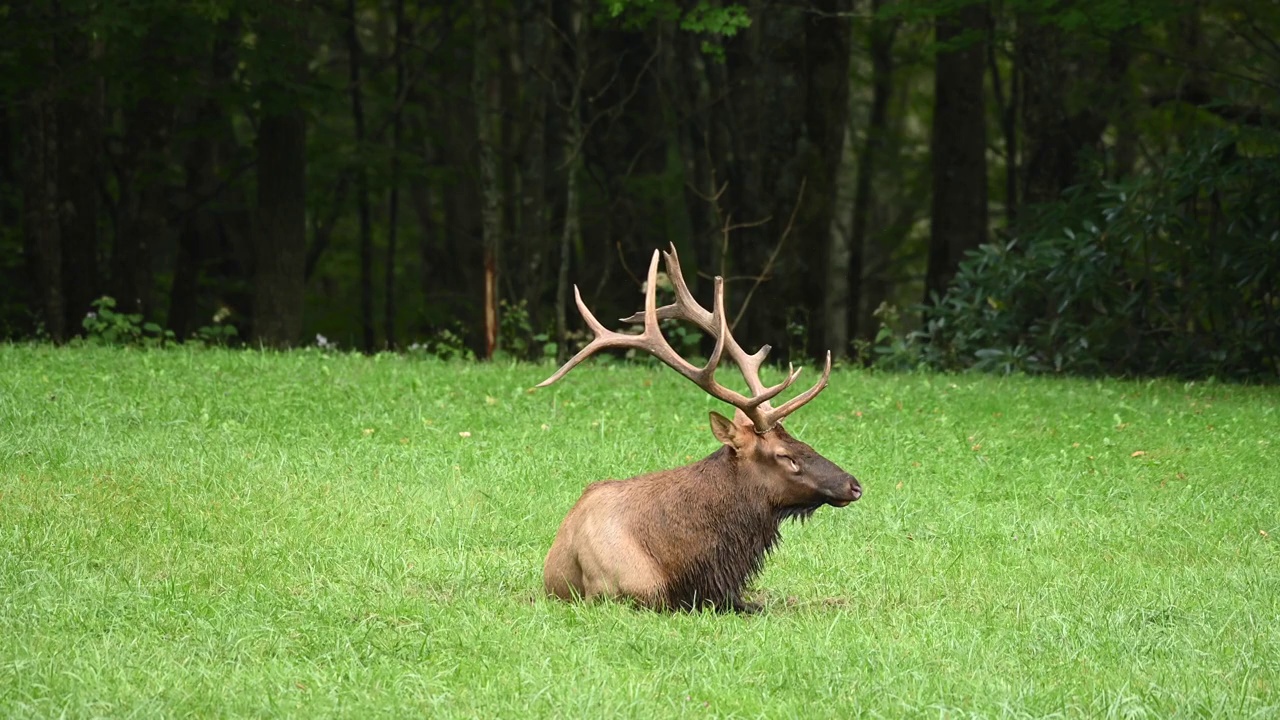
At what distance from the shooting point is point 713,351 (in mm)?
7312

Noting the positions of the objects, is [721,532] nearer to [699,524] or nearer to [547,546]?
[699,524]

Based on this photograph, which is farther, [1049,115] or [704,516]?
[1049,115]

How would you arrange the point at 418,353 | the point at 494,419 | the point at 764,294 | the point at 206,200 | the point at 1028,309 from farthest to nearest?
the point at 206,200
the point at 764,294
the point at 1028,309
the point at 418,353
the point at 494,419

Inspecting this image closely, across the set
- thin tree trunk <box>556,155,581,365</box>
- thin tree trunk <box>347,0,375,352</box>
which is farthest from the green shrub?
thin tree trunk <box>347,0,375,352</box>

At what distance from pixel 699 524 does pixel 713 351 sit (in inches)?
32.7

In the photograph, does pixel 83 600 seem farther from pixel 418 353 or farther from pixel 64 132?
pixel 64 132

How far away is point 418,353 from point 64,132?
7.17 metres

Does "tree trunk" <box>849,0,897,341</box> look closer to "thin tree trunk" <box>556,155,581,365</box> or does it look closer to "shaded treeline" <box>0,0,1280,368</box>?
"shaded treeline" <box>0,0,1280,368</box>

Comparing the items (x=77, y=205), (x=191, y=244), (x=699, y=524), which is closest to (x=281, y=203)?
(x=77, y=205)

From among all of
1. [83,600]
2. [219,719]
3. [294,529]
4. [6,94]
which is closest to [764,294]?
[6,94]

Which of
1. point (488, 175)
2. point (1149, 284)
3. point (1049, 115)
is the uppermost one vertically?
point (1049, 115)

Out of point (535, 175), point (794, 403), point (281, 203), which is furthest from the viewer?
point (535, 175)

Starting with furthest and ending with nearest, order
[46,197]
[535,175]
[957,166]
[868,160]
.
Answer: [868,160]
[957,166]
[535,175]
[46,197]

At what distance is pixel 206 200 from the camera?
23.6 m
